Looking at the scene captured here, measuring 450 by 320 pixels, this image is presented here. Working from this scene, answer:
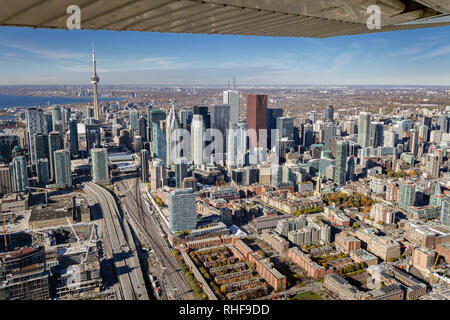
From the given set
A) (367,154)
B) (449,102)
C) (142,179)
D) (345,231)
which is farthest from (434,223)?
(449,102)

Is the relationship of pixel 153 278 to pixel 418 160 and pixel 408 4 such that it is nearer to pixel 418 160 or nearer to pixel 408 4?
pixel 408 4

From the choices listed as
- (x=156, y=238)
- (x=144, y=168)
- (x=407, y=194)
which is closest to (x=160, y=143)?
(x=144, y=168)

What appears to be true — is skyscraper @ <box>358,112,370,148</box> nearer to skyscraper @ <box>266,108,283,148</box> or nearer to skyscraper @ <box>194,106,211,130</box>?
skyscraper @ <box>266,108,283,148</box>

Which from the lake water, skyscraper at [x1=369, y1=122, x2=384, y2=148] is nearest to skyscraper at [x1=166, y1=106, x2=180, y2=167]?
skyscraper at [x1=369, y1=122, x2=384, y2=148]

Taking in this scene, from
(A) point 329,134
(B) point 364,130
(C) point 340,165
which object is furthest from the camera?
(A) point 329,134

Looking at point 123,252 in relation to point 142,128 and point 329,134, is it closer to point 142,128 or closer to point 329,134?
point 142,128

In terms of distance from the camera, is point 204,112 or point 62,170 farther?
point 204,112

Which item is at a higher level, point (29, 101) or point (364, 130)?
point (29, 101)
